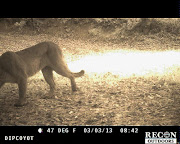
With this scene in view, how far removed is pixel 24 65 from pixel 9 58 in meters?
0.35

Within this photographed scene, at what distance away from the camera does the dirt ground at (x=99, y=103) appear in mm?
4414

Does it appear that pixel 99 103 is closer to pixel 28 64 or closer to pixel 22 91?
pixel 22 91

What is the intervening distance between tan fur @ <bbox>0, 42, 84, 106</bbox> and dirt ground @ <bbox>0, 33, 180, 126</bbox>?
1.26ft

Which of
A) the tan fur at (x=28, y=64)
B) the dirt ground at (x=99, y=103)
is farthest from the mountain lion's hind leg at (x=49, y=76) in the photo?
the dirt ground at (x=99, y=103)

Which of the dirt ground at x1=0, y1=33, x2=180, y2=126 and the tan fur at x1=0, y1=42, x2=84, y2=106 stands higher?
the tan fur at x1=0, y1=42, x2=84, y2=106

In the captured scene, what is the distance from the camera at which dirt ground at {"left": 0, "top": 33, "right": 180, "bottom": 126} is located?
4414 millimetres

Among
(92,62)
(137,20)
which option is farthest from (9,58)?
(137,20)

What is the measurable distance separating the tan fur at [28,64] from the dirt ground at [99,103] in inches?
15.2

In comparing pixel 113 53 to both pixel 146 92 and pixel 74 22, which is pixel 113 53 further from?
pixel 74 22

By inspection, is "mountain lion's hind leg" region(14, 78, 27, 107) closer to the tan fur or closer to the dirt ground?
the tan fur

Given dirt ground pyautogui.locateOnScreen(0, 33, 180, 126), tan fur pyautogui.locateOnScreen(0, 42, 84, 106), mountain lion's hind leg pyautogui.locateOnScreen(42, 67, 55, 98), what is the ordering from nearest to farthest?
dirt ground pyautogui.locateOnScreen(0, 33, 180, 126) → tan fur pyautogui.locateOnScreen(0, 42, 84, 106) → mountain lion's hind leg pyautogui.locateOnScreen(42, 67, 55, 98)

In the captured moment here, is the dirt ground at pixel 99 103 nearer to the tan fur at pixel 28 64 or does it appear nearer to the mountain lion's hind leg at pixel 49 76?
the mountain lion's hind leg at pixel 49 76

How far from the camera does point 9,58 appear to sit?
16.4ft

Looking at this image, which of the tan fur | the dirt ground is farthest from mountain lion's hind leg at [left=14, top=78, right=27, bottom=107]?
the dirt ground
